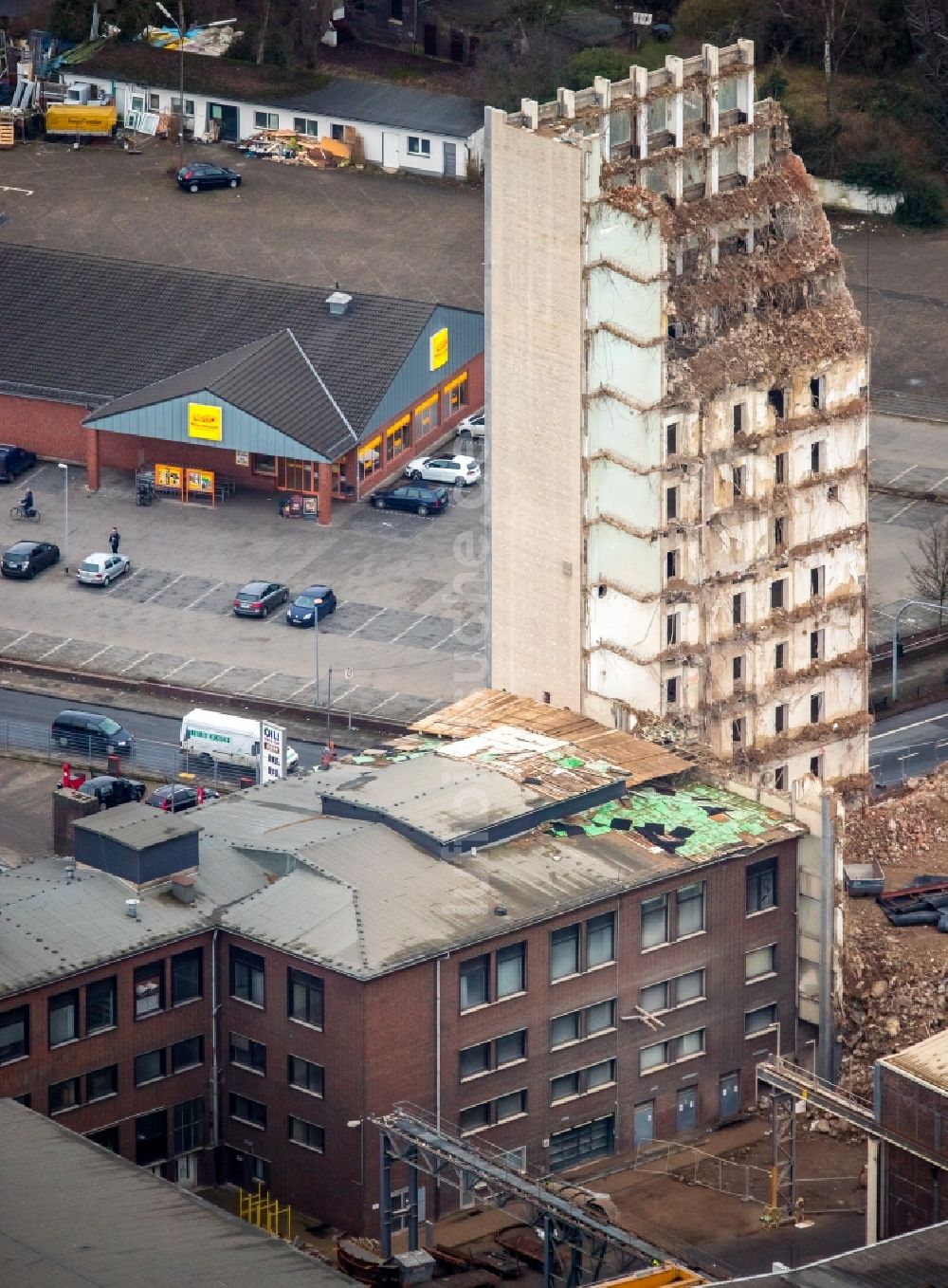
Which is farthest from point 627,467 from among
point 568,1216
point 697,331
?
point 568,1216

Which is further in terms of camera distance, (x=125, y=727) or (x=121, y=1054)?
(x=125, y=727)

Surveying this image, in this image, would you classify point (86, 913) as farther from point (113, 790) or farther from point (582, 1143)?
point (113, 790)

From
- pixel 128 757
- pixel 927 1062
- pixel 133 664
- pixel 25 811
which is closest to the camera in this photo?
pixel 927 1062

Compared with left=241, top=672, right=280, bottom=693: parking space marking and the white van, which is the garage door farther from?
left=241, top=672, right=280, bottom=693: parking space marking

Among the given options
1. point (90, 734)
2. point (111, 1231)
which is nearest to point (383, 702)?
point (90, 734)

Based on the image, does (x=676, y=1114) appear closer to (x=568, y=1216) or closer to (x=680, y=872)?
(x=680, y=872)

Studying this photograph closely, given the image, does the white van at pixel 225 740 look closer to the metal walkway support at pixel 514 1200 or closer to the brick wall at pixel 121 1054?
the brick wall at pixel 121 1054
